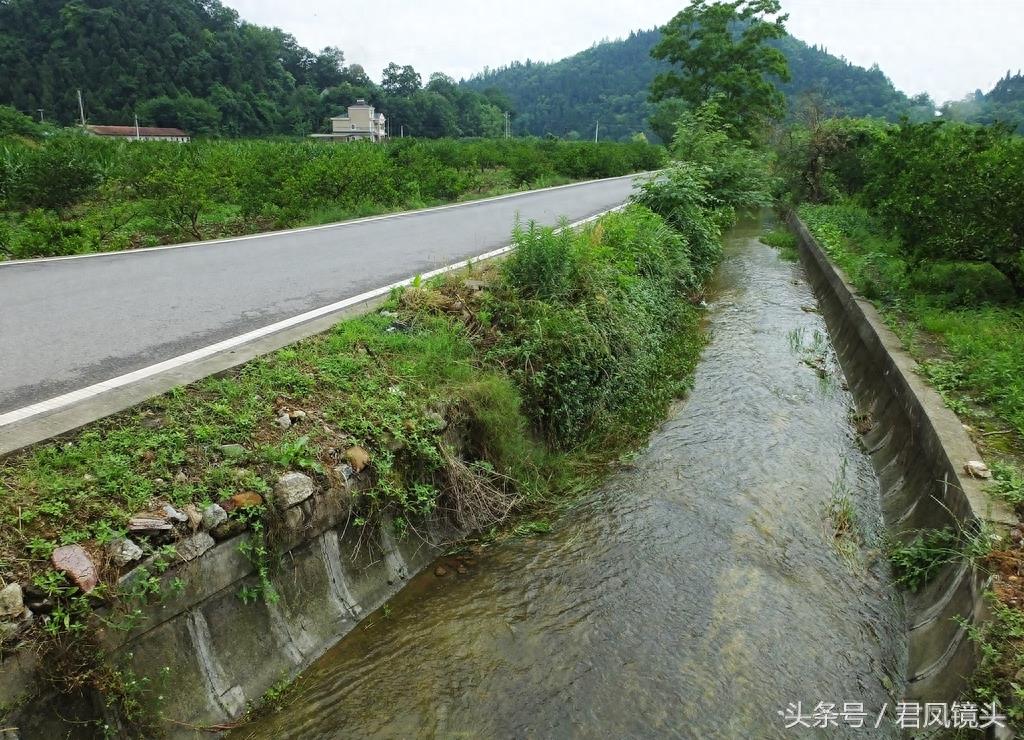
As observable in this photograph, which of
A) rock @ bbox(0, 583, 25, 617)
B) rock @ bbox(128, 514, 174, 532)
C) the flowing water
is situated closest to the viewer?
rock @ bbox(0, 583, 25, 617)

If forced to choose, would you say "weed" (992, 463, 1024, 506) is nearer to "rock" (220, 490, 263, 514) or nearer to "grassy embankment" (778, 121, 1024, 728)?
"grassy embankment" (778, 121, 1024, 728)

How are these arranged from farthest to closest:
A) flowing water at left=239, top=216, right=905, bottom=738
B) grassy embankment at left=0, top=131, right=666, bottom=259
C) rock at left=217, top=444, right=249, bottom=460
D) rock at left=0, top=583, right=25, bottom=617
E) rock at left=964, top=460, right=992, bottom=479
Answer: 1. grassy embankment at left=0, top=131, right=666, bottom=259
2. rock at left=964, top=460, right=992, bottom=479
3. rock at left=217, top=444, right=249, bottom=460
4. flowing water at left=239, top=216, right=905, bottom=738
5. rock at left=0, top=583, right=25, bottom=617

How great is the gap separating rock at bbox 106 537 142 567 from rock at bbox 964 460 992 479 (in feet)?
16.5

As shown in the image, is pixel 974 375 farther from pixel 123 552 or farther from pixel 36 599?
pixel 36 599

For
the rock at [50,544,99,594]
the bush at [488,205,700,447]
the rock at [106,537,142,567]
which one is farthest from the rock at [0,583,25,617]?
the bush at [488,205,700,447]

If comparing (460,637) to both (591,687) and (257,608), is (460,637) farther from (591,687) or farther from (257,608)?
(257,608)

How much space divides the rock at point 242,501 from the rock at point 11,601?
0.89 meters

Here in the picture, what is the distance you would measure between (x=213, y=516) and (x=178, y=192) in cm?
894

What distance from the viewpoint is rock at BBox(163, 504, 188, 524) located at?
3.10 metres

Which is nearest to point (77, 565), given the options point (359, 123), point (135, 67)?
point (135, 67)

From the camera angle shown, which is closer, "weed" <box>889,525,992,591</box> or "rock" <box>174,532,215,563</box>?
"rock" <box>174,532,215,563</box>

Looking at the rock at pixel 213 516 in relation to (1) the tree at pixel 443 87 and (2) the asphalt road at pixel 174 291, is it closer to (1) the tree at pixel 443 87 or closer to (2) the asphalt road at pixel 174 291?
(2) the asphalt road at pixel 174 291

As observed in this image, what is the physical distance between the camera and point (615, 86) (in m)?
108

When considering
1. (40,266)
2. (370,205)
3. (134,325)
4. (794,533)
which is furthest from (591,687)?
(370,205)
